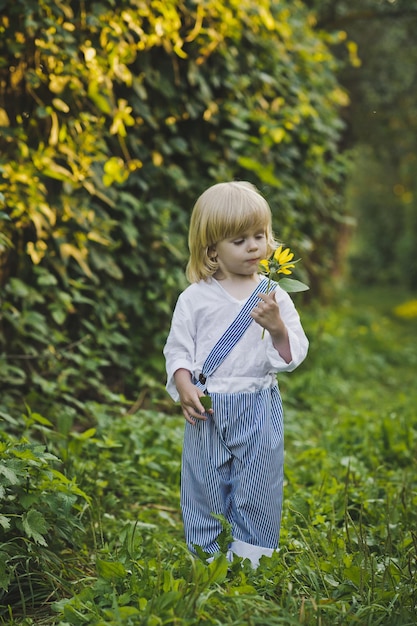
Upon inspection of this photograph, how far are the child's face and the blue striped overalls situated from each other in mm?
90

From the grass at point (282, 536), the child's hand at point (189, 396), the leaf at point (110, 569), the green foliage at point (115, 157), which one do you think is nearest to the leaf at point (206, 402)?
the child's hand at point (189, 396)

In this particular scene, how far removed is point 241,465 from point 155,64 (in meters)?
2.75

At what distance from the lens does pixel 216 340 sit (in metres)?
2.74

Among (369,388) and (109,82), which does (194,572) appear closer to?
(109,82)

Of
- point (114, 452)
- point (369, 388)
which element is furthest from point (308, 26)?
point (114, 452)

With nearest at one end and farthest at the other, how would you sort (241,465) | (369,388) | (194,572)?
(194,572) → (241,465) → (369,388)

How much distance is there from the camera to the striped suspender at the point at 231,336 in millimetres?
2711

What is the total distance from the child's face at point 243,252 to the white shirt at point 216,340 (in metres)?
0.10

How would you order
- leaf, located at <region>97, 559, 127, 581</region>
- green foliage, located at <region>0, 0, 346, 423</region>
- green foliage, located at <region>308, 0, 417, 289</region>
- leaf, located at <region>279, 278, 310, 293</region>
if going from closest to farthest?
leaf, located at <region>97, 559, 127, 581</region> < leaf, located at <region>279, 278, 310, 293</region> < green foliage, located at <region>0, 0, 346, 423</region> < green foliage, located at <region>308, 0, 417, 289</region>

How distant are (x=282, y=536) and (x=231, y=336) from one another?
843 mm

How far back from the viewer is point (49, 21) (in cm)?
357

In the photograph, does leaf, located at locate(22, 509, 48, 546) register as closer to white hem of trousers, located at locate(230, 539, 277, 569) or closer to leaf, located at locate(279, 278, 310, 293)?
white hem of trousers, located at locate(230, 539, 277, 569)

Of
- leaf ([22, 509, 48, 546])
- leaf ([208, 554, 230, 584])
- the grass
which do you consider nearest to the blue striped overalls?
the grass

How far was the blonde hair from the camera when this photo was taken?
2681mm
